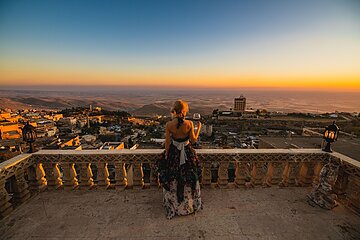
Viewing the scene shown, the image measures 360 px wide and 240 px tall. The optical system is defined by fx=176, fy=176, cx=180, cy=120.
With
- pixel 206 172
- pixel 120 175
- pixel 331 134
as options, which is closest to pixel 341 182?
pixel 331 134

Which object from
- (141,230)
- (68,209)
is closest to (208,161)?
(141,230)

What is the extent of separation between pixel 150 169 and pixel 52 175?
1861mm

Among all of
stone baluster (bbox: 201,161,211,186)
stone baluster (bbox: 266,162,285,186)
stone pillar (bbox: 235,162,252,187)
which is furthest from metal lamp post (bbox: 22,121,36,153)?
stone baluster (bbox: 266,162,285,186)

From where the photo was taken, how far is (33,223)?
102 inches

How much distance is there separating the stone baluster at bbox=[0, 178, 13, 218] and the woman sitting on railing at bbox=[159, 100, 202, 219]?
2.40 meters

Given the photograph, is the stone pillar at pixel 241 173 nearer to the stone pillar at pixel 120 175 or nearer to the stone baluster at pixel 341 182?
the stone baluster at pixel 341 182

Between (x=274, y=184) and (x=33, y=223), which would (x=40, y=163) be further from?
(x=274, y=184)

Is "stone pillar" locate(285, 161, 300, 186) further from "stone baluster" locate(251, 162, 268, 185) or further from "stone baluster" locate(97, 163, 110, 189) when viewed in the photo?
"stone baluster" locate(97, 163, 110, 189)

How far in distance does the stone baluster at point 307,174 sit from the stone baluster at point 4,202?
526 centimetres

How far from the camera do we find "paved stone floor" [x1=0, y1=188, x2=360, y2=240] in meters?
2.45

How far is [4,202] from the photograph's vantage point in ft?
8.86

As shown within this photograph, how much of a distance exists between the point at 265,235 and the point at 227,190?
107 cm

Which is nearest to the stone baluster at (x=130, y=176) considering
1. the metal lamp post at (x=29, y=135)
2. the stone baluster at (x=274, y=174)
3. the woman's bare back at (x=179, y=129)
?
the woman's bare back at (x=179, y=129)

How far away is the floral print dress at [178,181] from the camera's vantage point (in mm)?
2770
